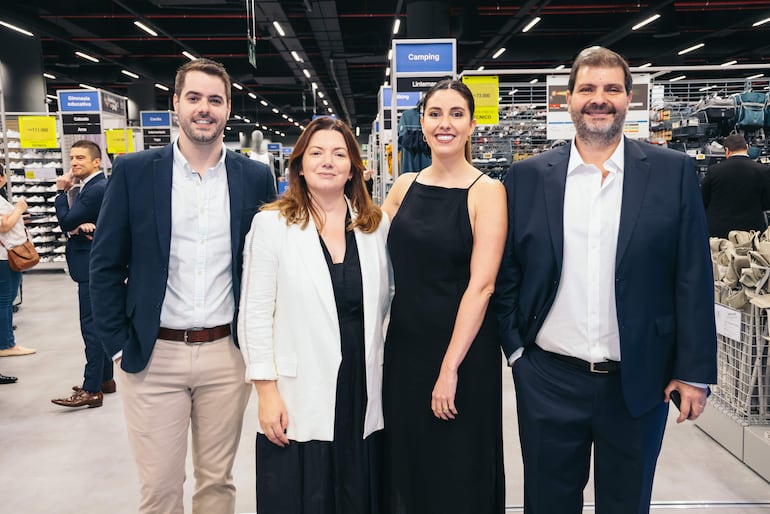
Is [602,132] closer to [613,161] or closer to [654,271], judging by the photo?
[613,161]

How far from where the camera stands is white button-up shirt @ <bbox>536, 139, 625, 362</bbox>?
6.43 ft

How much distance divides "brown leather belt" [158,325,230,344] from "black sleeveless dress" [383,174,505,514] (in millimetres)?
652

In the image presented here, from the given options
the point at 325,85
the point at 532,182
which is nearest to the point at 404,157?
the point at 532,182

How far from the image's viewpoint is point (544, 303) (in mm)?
2029

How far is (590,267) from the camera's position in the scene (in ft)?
6.46

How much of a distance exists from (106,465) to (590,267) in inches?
121

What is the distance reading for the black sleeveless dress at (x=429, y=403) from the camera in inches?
85.4

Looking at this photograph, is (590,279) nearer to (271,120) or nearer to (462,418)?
(462,418)

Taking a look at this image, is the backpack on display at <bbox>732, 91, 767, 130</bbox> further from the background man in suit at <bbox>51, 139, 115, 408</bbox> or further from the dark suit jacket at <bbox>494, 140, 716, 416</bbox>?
the background man in suit at <bbox>51, 139, 115, 408</bbox>

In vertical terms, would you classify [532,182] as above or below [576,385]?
above

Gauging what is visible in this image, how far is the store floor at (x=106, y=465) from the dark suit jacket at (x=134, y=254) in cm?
138

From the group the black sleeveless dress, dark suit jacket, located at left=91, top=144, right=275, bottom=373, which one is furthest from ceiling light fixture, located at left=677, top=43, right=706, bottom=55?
dark suit jacket, located at left=91, top=144, right=275, bottom=373

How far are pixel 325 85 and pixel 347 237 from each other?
85.2ft

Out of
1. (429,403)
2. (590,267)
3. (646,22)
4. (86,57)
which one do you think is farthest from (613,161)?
(86,57)
